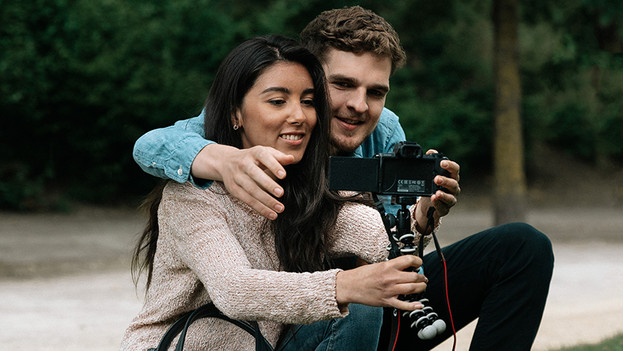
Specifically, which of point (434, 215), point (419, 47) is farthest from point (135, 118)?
point (434, 215)

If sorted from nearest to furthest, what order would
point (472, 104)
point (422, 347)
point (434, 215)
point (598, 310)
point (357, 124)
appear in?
point (434, 215)
point (422, 347)
point (357, 124)
point (598, 310)
point (472, 104)

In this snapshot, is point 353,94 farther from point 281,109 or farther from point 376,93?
point 281,109

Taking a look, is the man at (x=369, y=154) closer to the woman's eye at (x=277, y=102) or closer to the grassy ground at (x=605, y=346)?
the woman's eye at (x=277, y=102)

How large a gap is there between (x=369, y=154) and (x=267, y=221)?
1030 mm

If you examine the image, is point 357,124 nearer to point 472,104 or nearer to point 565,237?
point 565,237

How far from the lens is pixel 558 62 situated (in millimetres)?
9516

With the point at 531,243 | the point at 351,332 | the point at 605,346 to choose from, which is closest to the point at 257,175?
the point at 351,332

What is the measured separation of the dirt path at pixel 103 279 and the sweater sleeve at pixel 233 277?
9.80 feet

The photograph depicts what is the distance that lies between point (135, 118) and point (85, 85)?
0.84 m

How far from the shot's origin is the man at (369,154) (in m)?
1.96

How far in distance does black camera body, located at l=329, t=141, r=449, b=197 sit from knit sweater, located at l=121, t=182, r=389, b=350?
0.75 ft

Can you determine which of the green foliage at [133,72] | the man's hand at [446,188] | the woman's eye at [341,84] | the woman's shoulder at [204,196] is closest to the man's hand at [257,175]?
the woman's shoulder at [204,196]

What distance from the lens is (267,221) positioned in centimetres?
244

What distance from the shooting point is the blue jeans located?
2332mm
